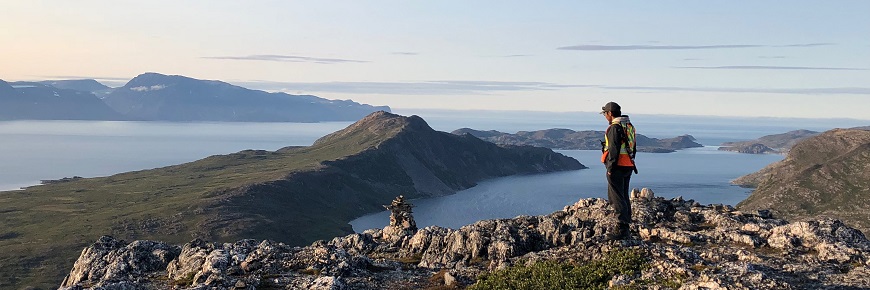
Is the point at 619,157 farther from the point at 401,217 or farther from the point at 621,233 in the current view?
the point at 401,217

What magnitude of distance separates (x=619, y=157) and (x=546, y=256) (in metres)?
6.05

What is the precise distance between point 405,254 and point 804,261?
22845 mm

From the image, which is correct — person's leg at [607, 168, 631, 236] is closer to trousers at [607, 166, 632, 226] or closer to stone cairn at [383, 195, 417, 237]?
trousers at [607, 166, 632, 226]

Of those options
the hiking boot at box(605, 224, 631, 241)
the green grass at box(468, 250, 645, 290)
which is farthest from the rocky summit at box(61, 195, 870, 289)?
the hiking boot at box(605, 224, 631, 241)

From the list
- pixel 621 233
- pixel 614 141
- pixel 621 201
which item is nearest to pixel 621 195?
pixel 621 201

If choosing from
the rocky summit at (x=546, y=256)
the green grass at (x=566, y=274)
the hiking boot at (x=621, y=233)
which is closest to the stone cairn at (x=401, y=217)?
the rocky summit at (x=546, y=256)

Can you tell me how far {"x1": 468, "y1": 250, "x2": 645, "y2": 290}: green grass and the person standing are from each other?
3.32 metres

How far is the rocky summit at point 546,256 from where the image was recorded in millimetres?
26766

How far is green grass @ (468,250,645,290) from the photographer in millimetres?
27219

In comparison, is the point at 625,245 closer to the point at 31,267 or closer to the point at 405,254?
the point at 405,254

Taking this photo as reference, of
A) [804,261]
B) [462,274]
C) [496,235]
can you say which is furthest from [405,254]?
[804,261]

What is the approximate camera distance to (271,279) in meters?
31.5

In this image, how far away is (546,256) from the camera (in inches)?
1266

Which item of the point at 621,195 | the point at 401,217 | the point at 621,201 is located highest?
the point at 621,195
